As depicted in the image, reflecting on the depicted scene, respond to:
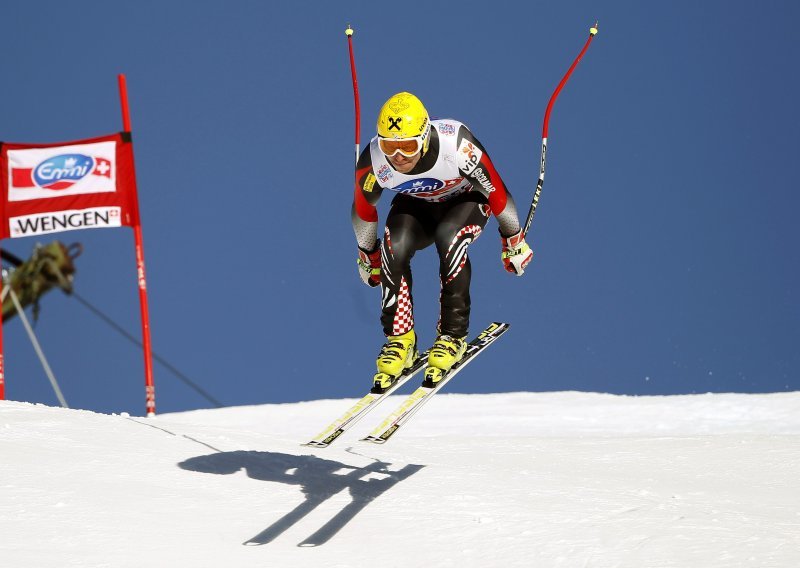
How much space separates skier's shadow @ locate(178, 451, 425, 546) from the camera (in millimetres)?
5777

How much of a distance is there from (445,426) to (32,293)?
5.24m

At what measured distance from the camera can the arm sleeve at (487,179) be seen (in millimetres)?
5625

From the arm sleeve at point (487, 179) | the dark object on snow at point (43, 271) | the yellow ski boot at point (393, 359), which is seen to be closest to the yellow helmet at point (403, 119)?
the arm sleeve at point (487, 179)

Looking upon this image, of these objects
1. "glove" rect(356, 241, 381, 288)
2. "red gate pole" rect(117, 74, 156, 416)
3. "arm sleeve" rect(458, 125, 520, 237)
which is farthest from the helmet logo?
"red gate pole" rect(117, 74, 156, 416)

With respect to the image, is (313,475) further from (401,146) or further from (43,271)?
(43,271)

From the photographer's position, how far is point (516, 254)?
6.02 meters

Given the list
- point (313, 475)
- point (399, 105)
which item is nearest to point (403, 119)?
point (399, 105)

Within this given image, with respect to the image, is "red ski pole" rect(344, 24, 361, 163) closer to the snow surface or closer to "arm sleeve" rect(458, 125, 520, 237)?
"arm sleeve" rect(458, 125, 520, 237)

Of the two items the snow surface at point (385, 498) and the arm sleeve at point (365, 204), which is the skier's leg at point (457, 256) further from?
the snow surface at point (385, 498)

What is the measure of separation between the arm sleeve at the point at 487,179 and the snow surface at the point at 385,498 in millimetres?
1490

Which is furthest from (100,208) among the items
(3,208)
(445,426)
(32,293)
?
(445,426)

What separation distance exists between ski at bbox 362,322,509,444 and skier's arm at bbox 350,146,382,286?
2.02ft

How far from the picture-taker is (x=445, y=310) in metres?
5.89

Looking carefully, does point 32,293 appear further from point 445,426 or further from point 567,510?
point 567,510
